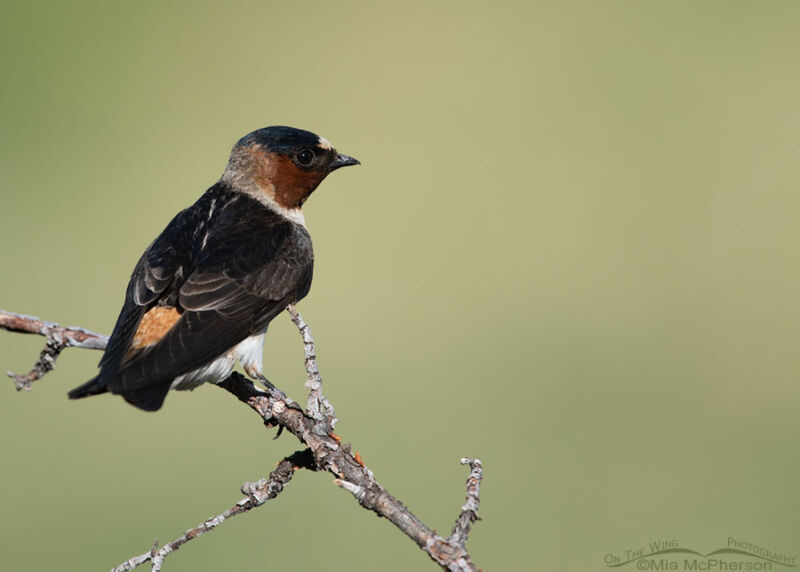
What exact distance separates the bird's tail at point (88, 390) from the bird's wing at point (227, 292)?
5 centimetres

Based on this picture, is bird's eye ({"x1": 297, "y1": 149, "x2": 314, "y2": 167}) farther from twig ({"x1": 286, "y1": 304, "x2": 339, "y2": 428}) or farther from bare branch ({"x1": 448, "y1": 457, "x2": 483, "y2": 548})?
bare branch ({"x1": 448, "y1": 457, "x2": 483, "y2": 548})

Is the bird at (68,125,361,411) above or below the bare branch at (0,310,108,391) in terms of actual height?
above

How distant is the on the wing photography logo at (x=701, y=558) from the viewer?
5.74 metres

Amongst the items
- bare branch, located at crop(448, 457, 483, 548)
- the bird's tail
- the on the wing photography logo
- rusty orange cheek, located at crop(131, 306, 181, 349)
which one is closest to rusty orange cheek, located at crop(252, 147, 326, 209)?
rusty orange cheek, located at crop(131, 306, 181, 349)

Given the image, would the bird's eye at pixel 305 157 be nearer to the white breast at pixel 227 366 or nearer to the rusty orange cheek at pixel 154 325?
the white breast at pixel 227 366

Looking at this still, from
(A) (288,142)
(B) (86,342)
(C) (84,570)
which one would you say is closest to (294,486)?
(C) (84,570)

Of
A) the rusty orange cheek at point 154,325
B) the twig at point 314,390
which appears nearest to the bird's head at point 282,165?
the rusty orange cheek at point 154,325

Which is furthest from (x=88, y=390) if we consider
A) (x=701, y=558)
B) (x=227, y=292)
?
(x=701, y=558)

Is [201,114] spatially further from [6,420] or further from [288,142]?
[288,142]

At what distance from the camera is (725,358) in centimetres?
985

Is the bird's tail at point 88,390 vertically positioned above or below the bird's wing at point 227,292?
below

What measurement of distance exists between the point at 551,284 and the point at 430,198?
1967 mm

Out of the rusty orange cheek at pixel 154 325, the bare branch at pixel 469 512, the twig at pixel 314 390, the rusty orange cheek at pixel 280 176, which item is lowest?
the bare branch at pixel 469 512

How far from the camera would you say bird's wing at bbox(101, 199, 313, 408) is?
3730 mm
